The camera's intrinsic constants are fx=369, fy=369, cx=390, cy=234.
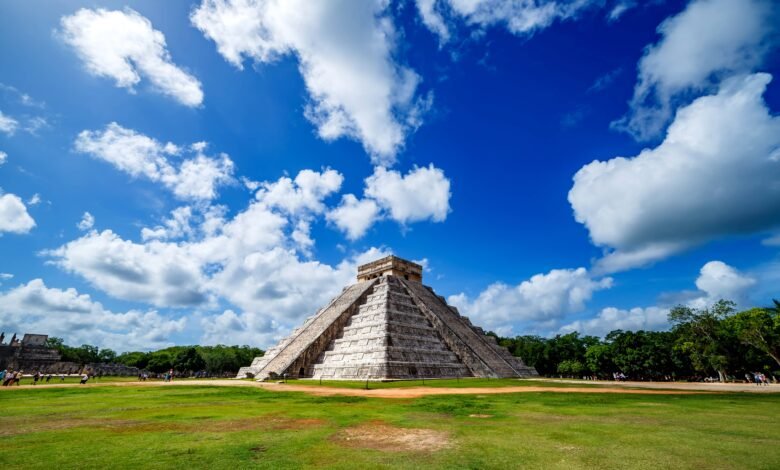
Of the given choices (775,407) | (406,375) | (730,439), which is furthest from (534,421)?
(406,375)

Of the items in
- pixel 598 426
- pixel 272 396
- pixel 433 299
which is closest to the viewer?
pixel 598 426

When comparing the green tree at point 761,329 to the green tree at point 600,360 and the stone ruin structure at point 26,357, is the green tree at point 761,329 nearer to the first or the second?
the green tree at point 600,360

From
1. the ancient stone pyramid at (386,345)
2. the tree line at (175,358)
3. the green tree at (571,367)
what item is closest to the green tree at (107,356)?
the tree line at (175,358)

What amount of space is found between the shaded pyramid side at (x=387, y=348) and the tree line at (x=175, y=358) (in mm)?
42503

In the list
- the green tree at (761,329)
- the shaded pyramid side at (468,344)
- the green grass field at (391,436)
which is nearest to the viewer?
the green grass field at (391,436)

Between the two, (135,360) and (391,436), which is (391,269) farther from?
(135,360)

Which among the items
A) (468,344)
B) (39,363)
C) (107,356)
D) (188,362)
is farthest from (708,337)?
(107,356)

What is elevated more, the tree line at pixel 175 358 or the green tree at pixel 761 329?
the green tree at pixel 761 329

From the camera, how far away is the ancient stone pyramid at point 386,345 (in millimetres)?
24688

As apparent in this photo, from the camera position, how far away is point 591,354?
54156 millimetres

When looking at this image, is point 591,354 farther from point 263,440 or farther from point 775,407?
point 263,440

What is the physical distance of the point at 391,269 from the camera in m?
41.8

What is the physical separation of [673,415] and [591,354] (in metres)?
50.7

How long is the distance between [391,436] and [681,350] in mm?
53936
